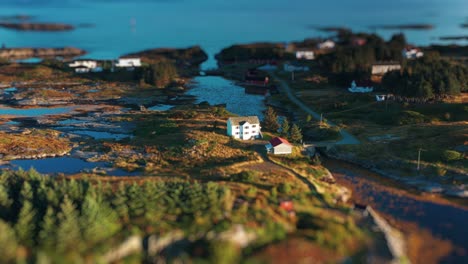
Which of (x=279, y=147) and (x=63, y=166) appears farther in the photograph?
(x=279, y=147)

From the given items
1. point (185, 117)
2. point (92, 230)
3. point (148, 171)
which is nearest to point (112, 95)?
point (185, 117)

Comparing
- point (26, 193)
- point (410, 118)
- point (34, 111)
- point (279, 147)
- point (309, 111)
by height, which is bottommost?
point (26, 193)

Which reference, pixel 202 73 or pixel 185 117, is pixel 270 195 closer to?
pixel 185 117

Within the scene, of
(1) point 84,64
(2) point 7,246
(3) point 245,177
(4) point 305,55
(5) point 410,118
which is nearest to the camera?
(2) point 7,246

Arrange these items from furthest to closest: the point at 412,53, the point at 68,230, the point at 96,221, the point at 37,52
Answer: the point at 37,52
the point at 412,53
the point at 96,221
the point at 68,230

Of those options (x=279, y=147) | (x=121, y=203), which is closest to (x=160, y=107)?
(x=279, y=147)

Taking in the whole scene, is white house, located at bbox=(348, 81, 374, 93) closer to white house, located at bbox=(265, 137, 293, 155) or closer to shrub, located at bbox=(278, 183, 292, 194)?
white house, located at bbox=(265, 137, 293, 155)

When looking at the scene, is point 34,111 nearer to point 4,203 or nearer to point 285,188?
point 4,203
